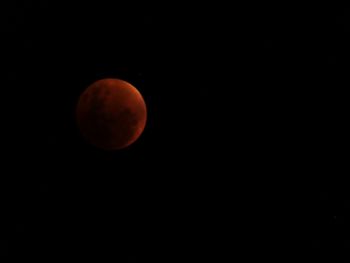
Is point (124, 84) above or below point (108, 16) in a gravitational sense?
below

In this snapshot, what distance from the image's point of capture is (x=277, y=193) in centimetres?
Result: 889

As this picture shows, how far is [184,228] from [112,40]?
14.0 feet

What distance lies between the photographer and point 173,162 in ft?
30.3

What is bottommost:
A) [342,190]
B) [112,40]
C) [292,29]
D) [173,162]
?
[342,190]

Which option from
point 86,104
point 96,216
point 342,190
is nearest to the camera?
point 86,104


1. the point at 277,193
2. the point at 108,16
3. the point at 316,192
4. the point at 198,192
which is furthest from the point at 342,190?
the point at 108,16

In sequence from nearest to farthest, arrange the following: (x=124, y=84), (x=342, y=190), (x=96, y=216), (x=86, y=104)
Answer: (x=86, y=104), (x=124, y=84), (x=342, y=190), (x=96, y=216)

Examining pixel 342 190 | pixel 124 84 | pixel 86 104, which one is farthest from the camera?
pixel 342 190

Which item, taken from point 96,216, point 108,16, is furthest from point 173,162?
point 108,16

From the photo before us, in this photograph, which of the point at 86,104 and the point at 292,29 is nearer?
the point at 86,104

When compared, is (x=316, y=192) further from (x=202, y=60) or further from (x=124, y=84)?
(x=124, y=84)

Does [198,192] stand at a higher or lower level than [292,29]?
lower

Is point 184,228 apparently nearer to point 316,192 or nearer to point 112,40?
point 316,192

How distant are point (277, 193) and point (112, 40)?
187 inches
